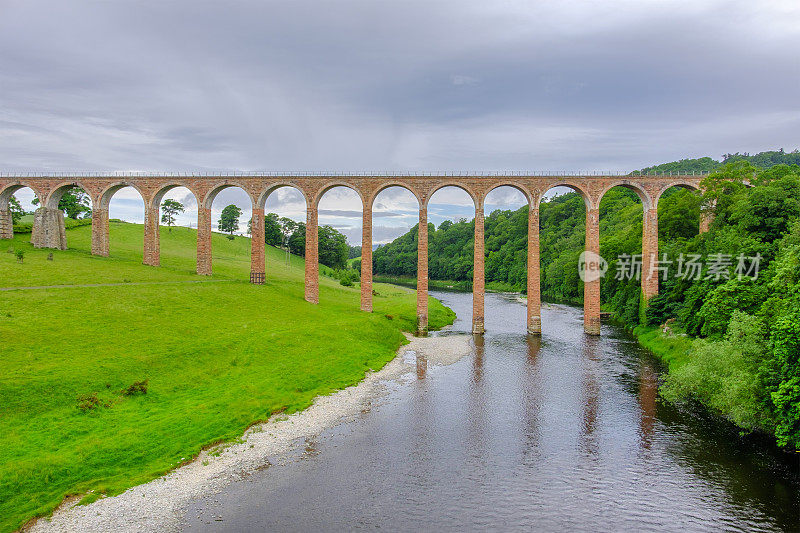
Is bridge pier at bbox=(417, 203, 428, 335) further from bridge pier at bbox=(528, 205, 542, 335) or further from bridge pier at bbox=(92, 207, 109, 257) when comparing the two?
bridge pier at bbox=(92, 207, 109, 257)

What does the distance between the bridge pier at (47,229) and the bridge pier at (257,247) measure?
2646 cm

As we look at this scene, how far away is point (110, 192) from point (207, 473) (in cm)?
5354

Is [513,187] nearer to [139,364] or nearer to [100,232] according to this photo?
[139,364]

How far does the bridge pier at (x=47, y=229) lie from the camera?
199 feet

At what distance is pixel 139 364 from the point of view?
96.0 ft

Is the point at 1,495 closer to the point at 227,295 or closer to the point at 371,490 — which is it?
the point at 371,490


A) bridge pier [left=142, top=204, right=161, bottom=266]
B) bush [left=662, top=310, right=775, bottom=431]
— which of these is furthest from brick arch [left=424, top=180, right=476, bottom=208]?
bridge pier [left=142, top=204, right=161, bottom=266]

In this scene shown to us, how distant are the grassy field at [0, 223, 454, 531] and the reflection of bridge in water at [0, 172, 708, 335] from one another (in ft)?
14.1

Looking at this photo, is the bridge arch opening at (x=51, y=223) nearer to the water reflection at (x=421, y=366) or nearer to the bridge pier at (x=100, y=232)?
the bridge pier at (x=100, y=232)

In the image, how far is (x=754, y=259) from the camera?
3544 cm

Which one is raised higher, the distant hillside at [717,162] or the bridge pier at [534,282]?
the distant hillside at [717,162]

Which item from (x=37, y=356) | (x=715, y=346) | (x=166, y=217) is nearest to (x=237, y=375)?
(x=37, y=356)

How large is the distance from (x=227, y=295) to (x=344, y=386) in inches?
896

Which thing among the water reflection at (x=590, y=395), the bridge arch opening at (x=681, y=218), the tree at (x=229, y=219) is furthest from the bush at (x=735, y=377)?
the tree at (x=229, y=219)
